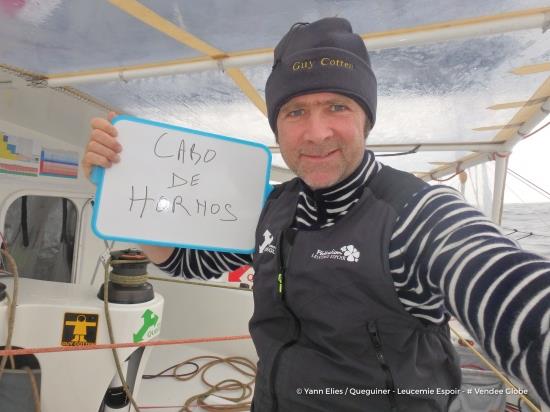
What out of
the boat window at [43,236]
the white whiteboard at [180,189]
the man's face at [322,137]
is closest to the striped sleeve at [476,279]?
the man's face at [322,137]

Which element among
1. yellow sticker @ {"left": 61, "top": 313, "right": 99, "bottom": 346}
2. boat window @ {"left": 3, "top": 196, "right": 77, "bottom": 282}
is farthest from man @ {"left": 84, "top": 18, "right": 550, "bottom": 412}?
boat window @ {"left": 3, "top": 196, "right": 77, "bottom": 282}

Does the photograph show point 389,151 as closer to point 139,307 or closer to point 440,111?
point 440,111

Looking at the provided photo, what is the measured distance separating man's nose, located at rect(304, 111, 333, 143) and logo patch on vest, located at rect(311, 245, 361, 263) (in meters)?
0.32

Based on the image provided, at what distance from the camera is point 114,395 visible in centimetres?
227

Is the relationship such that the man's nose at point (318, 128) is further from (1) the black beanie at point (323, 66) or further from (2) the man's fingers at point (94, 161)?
(2) the man's fingers at point (94, 161)

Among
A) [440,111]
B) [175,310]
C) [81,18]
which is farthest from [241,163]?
[175,310]

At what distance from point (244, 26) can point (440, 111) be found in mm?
1571

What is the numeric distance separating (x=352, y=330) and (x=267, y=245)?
0.38 metres

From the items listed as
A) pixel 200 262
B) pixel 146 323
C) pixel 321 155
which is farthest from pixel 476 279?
pixel 146 323

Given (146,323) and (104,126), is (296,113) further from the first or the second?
(146,323)

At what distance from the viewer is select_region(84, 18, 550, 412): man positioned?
2.04 ft

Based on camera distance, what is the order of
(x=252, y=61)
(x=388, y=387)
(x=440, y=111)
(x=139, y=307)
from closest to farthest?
(x=388, y=387)
(x=252, y=61)
(x=139, y=307)
(x=440, y=111)

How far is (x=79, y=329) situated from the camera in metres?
2.08

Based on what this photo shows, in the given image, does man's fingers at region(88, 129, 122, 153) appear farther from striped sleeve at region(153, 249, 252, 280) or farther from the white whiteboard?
striped sleeve at region(153, 249, 252, 280)
